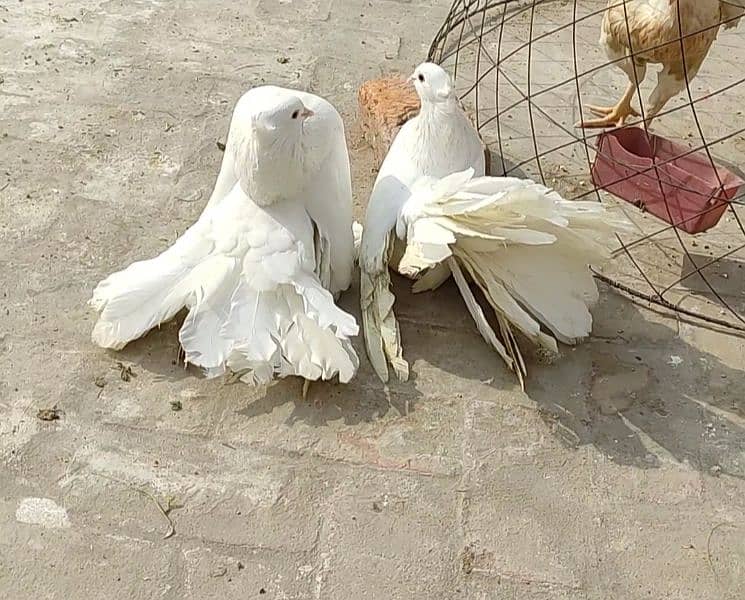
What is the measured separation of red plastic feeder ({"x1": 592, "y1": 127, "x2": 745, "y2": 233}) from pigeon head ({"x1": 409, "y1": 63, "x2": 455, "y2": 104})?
23.6 inches

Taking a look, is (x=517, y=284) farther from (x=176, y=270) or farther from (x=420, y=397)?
(x=176, y=270)

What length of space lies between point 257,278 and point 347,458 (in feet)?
1.45

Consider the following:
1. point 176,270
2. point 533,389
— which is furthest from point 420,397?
point 176,270

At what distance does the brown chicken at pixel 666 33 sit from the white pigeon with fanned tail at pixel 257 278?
1.18 meters

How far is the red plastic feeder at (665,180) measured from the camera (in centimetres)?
263

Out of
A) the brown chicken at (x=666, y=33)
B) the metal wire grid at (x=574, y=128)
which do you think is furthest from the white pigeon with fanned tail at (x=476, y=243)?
the brown chicken at (x=666, y=33)

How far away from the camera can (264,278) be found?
2088mm

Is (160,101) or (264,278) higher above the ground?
(264,278)

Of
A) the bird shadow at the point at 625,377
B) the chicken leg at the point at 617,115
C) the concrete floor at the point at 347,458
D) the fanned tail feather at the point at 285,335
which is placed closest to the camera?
the concrete floor at the point at 347,458

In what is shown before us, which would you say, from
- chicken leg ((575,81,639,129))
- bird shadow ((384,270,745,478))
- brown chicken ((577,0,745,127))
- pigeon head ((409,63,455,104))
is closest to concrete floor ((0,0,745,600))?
bird shadow ((384,270,745,478))

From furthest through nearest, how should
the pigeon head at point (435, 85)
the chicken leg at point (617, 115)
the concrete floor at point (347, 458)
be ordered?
the chicken leg at point (617, 115) < the pigeon head at point (435, 85) < the concrete floor at point (347, 458)

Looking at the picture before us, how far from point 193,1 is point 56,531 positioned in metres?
2.81

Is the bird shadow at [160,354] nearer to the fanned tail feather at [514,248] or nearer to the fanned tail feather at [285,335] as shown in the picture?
the fanned tail feather at [285,335]

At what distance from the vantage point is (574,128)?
347 centimetres
